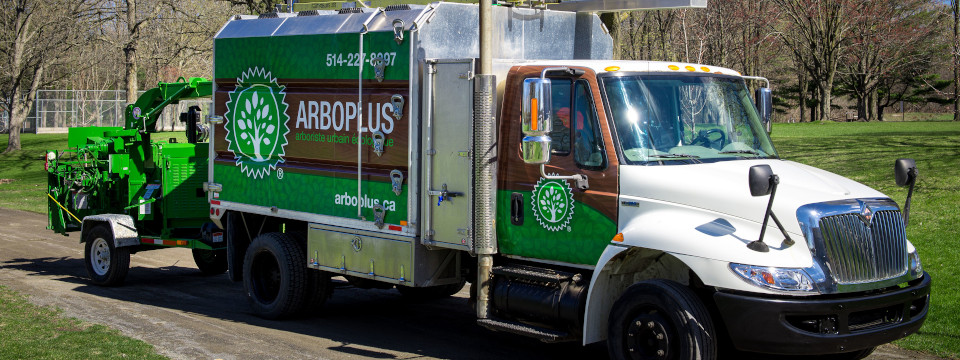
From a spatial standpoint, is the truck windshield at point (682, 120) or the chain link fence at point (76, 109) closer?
the truck windshield at point (682, 120)

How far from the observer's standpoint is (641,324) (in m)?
6.87

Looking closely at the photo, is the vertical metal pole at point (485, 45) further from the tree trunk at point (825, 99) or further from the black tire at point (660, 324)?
the tree trunk at point (825, 99)

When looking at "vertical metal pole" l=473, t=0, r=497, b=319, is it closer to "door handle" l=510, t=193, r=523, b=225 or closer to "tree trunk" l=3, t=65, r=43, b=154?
"door handle" l=510, t=193, r=523, b=225

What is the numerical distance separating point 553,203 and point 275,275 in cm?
396

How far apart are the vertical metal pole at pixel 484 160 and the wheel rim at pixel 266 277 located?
10.1 feet

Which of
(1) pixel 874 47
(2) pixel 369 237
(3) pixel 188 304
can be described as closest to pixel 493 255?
(2) pixel 369 237

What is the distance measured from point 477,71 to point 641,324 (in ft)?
8.52

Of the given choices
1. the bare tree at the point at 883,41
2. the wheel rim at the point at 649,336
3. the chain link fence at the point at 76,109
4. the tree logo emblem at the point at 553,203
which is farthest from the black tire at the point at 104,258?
the chain link fence at the point at 76,109

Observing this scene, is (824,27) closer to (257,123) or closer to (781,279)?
(257,123)

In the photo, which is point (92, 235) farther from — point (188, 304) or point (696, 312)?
point (696, 312)

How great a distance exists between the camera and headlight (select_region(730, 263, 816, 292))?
6309mm

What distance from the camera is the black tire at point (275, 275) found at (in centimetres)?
995

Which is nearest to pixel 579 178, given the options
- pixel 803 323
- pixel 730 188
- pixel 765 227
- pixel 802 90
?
pixel 730 188

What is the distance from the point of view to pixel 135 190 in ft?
41.9
